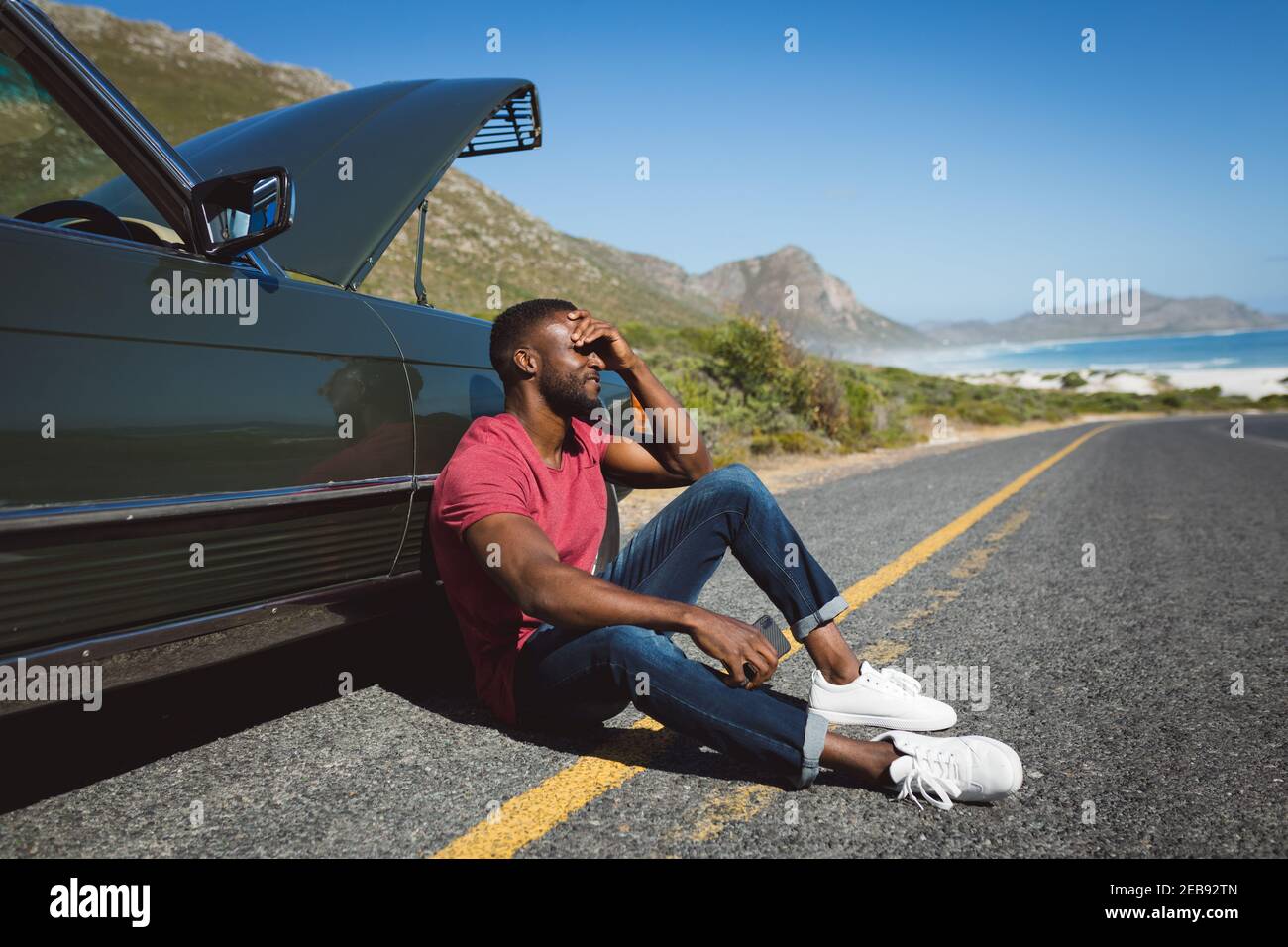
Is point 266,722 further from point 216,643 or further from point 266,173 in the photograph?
point 266,173

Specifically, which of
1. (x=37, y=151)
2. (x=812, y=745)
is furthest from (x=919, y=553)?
(x=37, y=151)

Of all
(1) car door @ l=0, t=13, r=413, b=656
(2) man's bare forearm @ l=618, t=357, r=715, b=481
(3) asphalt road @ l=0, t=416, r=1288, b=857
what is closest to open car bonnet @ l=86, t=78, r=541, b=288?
(1) car door @ l=0, t=13, r=413, b=656

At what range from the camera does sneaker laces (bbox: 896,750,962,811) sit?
1.85 metres

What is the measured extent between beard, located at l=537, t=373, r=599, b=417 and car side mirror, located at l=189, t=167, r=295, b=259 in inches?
31.1

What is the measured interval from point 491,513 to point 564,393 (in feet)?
1.78

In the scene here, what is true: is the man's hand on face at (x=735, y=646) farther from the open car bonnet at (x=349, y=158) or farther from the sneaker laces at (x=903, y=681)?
the open car bonnet at (x=349, y=158)

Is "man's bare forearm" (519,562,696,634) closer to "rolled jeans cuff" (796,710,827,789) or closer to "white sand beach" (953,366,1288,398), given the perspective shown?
"rolled jeans cuff" (796,710,827,789)

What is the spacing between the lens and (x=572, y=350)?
2395 mm

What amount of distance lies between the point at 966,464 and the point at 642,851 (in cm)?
977

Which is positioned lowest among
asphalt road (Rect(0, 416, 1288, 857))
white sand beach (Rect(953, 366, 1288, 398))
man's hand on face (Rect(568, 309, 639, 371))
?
asphalt road (Rect(0, 416, 1288, 857))

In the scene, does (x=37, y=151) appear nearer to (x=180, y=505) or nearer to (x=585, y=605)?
(x=180, y=505)

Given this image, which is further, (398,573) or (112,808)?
(398,573)
